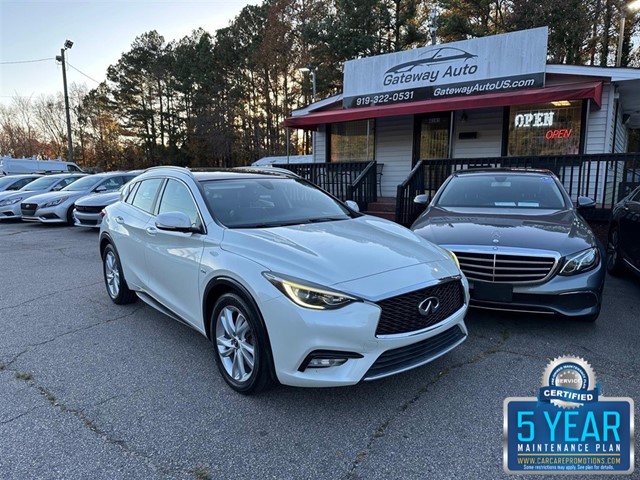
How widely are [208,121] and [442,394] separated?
3670 cm

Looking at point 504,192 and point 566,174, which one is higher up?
point 566,174

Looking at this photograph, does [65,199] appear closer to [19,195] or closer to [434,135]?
[19,195]

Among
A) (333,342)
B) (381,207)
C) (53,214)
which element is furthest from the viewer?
(53,214)

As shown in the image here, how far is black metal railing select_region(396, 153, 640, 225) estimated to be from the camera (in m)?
7.51

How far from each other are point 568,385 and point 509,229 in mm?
1790

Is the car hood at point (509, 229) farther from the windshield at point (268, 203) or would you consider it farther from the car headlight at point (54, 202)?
the car headlight at point (54, 202)

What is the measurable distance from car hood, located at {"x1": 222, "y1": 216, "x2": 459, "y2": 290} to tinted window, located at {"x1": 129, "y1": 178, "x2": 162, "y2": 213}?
1.60m

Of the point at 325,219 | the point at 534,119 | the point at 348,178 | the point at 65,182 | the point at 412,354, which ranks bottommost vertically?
the point at 412,354

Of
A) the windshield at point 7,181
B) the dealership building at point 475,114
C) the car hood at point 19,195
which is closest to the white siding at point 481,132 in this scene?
the dealership building at point 475,114

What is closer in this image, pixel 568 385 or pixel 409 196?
pixel 568 385

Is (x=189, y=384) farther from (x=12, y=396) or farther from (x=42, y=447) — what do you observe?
(x=12, y=396)

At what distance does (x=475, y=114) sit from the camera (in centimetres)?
1127

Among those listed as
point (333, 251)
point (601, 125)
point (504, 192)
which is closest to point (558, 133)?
point (601, 125)

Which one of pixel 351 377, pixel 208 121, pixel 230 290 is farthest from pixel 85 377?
pixel 208 121
